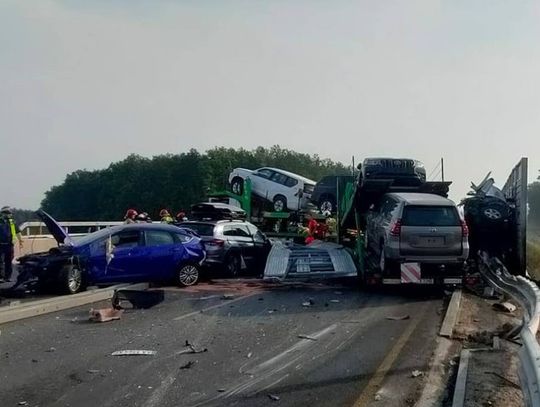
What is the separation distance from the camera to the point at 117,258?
14.9 metres

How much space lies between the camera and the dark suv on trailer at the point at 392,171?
1743 centimetres

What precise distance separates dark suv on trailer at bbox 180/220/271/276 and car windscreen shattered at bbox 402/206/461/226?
5.14 m

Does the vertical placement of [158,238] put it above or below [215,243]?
above

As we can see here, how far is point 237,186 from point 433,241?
14.9 metres

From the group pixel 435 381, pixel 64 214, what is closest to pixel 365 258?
Result: pixel 435 381

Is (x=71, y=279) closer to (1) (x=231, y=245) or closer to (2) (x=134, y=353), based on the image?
(1) (x=231, y=245)

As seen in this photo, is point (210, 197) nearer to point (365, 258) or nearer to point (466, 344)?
point (365, 258)

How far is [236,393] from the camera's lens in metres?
6.68

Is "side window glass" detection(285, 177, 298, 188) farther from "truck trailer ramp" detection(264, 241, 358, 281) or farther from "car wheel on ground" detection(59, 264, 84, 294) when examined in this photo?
"car wheel on ground" detection(59, 264, 84, 294)

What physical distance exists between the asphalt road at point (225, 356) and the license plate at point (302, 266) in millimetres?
3120

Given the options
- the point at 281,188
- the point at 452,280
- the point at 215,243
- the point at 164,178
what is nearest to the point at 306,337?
the point at 452,280

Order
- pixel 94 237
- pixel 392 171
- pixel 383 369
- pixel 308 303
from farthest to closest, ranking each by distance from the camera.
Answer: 1. pixel 392 171
2. pixel 94 237
3. pixel 308 303
4. pixel 383 369

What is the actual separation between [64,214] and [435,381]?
8296 cm

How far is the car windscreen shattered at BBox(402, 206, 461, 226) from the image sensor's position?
1512cm
